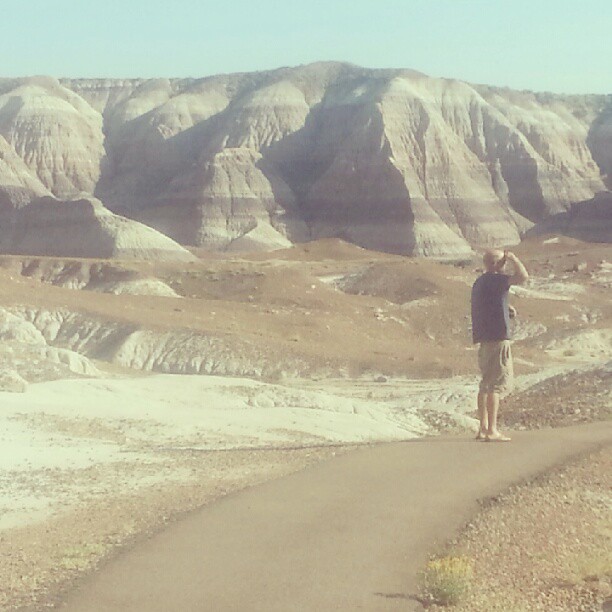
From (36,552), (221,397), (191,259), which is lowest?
(191,259)

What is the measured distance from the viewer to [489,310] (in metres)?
12.6

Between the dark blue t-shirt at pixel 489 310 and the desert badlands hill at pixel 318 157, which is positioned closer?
the dark blue t-shirt at pixel 489 310

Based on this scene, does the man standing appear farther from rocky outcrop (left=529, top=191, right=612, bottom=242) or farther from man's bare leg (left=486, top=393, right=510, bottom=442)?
rocky outcrop (left=529, top=191, right=612, bottom=242)

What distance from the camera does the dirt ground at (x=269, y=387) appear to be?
9.12 m

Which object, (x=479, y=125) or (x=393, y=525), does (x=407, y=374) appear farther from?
(x=479, y=125)

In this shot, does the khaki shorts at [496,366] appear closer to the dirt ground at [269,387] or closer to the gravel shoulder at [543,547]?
the dirt ground at [269,387]

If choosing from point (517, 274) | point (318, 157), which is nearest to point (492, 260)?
point (517, 274)

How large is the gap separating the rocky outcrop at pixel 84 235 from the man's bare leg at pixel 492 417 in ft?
207

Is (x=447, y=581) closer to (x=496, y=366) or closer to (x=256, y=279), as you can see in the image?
(x=496, y=366)

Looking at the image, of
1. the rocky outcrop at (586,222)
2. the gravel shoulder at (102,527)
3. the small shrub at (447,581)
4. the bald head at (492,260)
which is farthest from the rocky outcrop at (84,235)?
the small shrub at (447,581)

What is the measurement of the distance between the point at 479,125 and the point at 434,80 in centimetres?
838

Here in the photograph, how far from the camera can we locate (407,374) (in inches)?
1495

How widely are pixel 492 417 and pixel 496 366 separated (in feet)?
1.80

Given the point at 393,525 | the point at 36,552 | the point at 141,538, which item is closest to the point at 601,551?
the point at 393,525
